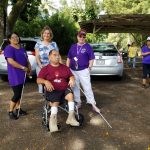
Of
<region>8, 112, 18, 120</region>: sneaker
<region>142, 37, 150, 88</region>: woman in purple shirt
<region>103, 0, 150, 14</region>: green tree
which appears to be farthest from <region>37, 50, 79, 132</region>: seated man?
<region>103, 0, 150, 14</region>: green tree

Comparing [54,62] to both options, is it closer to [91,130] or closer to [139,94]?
[91,130]

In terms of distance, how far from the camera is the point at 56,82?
7332 millimetres

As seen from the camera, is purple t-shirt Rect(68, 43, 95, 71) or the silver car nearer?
purple t-shirt Rect(68, 43, 95, 71)

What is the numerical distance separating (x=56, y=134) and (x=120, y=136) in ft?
4.02

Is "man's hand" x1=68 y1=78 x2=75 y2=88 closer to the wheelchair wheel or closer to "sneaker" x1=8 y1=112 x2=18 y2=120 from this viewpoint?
the wheelchair wheel

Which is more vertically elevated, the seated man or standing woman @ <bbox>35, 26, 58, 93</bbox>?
standing woman @ <bbox>35, 26, 58, 93</bbox>

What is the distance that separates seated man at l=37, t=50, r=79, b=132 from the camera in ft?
23.3

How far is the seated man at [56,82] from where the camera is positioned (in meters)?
7.09

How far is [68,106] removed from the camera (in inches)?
285

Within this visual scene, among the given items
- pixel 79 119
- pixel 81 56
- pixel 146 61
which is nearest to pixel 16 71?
pixel 81 56

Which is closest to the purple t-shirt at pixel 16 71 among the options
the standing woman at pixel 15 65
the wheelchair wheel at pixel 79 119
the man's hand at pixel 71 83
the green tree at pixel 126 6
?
the standing woman at pixel 15 65

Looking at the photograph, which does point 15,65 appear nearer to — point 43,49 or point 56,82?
point 43,49

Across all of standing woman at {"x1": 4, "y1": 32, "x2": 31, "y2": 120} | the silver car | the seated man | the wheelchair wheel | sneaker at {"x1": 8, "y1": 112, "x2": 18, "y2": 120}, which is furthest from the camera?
the silver car

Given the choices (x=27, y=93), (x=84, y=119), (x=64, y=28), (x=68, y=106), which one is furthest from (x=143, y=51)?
(x=64, y=28)
